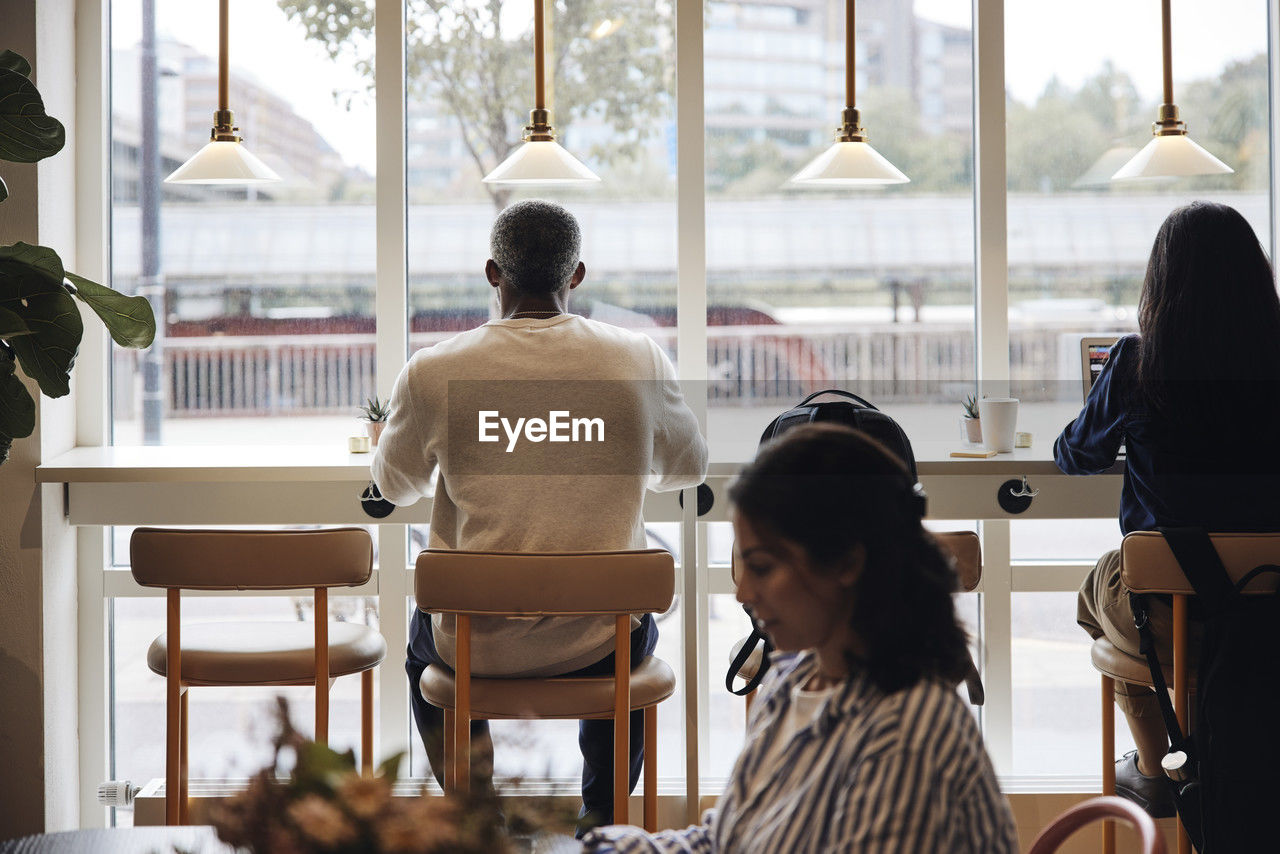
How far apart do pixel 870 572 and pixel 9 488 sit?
241 centimetres

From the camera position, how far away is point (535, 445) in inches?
81.5

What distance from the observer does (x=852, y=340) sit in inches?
129

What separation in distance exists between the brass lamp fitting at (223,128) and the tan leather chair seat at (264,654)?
113 centimetres

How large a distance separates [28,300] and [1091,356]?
2483 mm

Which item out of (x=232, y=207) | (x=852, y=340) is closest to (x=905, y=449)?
(x=852, y=340)

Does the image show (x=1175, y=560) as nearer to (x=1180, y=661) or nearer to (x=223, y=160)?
(x=1180, y=661)

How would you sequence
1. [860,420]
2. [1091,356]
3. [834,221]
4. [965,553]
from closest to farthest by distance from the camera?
[965,553]
[860,420]
[1091,356]
[834,221]

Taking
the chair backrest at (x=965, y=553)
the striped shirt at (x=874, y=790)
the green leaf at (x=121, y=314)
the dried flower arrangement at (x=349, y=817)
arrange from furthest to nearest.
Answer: the green leaf at (x=121, y=314)
the chair backrest at (x=965, y=553)
the striped shirt at (x=874, y=790)
the dried flower arrangement at (x=349, y=817)

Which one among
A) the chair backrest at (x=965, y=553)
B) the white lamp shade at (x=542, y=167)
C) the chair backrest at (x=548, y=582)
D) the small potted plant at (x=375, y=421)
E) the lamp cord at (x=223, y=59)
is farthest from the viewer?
the small potted plant at (x=375, y=421)

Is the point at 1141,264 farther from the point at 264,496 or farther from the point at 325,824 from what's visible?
the point at 325,824

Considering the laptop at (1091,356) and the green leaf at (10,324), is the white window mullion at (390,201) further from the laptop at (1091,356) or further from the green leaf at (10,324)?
the laptop at (1091,356)

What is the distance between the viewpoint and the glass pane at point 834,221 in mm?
3219

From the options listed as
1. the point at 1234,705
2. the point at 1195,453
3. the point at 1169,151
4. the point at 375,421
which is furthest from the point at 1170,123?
the point at 375,421

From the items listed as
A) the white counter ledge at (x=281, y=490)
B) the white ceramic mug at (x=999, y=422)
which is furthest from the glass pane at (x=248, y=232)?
the white ceramic mug at (x=999, y=422)
